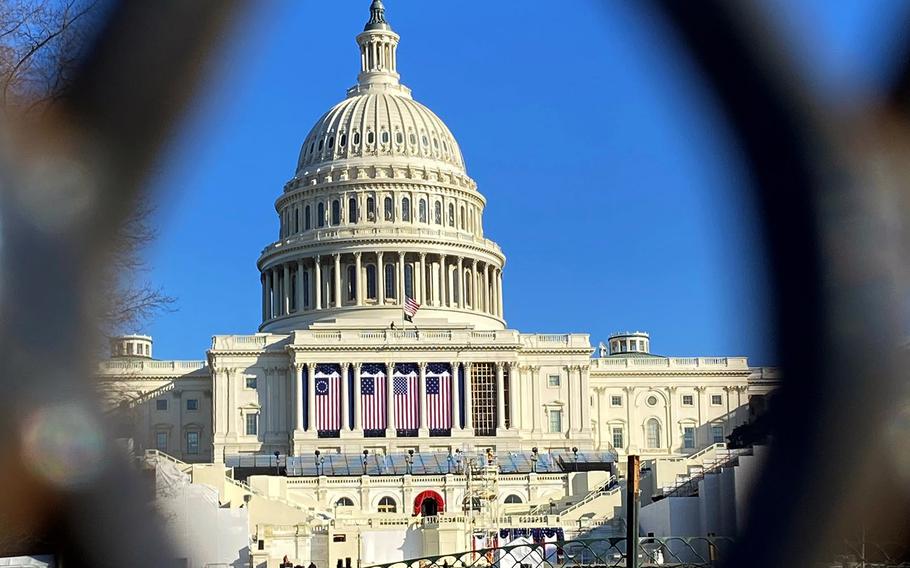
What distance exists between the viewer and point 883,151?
561 centimetres

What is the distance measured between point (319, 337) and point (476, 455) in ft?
61.7

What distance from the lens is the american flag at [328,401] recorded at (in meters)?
119

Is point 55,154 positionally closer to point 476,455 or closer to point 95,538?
point 95,538

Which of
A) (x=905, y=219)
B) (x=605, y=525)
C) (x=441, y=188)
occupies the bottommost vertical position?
(x=605, y=525)

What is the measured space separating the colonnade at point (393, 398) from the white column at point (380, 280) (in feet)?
47.8

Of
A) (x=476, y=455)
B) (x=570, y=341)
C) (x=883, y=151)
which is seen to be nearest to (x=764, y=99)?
(x=883, y=151)

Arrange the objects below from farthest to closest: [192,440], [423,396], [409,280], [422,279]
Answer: [409,280]
[422,279]
[192,440]
[423,396]

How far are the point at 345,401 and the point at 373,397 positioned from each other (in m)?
2.37

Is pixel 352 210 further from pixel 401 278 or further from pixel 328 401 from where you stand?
pixel 328 401

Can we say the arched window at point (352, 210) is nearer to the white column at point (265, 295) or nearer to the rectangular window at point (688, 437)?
the white column at point (265, 295)

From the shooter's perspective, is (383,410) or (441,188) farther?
(441,188)

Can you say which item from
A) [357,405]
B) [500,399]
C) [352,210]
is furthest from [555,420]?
[352,210]

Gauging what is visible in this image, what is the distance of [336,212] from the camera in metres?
141

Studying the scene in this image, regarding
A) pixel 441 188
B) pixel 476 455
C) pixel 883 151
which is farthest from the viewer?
pixel 441 188
